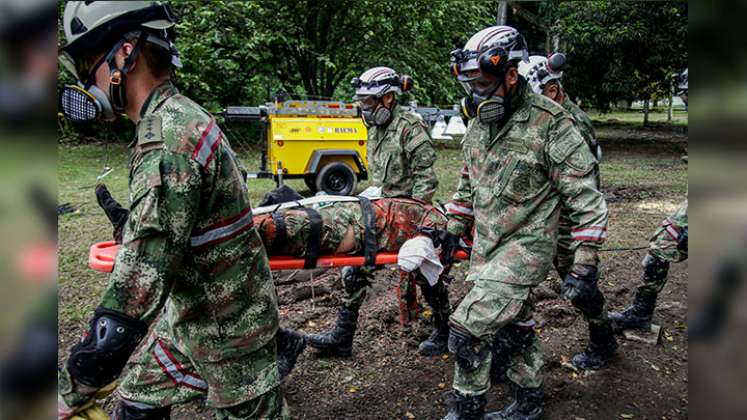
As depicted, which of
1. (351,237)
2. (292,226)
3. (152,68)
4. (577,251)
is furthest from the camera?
(351,237)

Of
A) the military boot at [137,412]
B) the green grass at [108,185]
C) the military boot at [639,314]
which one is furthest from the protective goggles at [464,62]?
the military boot at [639,314]

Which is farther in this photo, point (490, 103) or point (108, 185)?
point (108, 185)

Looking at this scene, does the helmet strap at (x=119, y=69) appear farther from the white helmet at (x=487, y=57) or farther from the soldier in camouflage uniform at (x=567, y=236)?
the soldier in camouflage uniform at (x=567, y=236)

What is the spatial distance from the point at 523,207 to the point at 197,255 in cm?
183

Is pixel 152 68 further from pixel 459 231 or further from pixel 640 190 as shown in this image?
pixel 640 190

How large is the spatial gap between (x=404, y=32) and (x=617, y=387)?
1434 centimetres

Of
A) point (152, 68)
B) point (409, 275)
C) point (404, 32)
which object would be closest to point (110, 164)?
point (404, 32)

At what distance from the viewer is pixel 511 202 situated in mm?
3088

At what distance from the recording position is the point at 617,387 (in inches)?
152

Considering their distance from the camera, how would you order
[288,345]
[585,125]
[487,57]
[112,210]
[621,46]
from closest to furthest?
[487,57], [288,345], [112,210], [585,125], [621,46]

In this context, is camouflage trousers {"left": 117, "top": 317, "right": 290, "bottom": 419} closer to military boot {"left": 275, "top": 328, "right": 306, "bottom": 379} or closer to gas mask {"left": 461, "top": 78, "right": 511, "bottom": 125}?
military boot {"left": 275, "top": 328, "right": 306, "bottom": 379}

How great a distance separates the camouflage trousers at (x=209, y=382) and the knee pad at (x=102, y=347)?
1.74 feet

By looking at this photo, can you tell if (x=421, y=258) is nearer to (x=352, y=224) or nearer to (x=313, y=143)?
(x=352, y=224)

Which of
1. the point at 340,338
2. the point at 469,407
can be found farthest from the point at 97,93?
the point at 340,338
